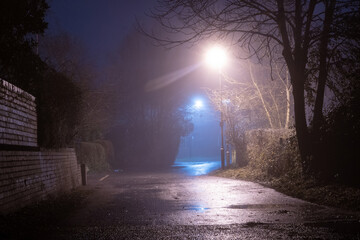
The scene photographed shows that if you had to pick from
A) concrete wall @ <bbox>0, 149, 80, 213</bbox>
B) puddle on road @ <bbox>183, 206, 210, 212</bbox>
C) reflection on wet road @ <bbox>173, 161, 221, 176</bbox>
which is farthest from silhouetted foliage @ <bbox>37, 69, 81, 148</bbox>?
reflection on wet road @ <bbox>173, 161, 221, 176</bbox>

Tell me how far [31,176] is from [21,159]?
2.97 ft

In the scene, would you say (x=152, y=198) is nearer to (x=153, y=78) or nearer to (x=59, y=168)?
(x=59, y=168)

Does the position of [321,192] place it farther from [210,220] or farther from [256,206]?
[210,220]

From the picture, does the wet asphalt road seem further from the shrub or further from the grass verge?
the shrub

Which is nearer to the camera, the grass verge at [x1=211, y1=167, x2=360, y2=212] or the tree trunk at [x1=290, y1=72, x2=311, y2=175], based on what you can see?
the grass verge at [x1=211, y1=167, x2=360, y2=212]

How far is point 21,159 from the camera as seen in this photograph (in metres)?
8.95

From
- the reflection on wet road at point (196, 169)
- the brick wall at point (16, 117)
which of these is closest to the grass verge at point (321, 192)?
the brick wall at point (16, 117)

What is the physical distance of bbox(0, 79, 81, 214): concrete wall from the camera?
A: 7984mm

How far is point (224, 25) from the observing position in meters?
12.6

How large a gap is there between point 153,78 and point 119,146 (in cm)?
873

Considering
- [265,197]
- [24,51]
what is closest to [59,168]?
[24,51]

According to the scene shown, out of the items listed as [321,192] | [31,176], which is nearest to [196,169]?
[321,192]

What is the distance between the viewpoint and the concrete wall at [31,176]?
25.6 ft

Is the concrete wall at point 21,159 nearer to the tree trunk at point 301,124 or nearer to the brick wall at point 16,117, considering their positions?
the brick wall at point 16,117
